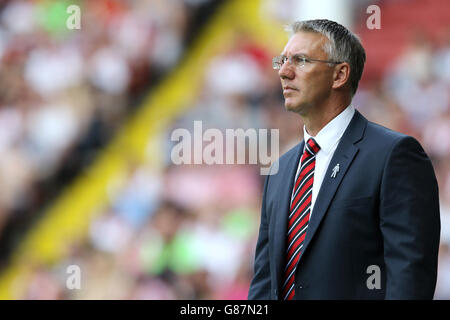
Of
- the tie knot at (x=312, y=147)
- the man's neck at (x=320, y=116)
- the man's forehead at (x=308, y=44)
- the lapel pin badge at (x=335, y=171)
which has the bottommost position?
the lapel pin badge at (x=335, y=171)

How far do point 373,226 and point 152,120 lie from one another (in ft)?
13.0

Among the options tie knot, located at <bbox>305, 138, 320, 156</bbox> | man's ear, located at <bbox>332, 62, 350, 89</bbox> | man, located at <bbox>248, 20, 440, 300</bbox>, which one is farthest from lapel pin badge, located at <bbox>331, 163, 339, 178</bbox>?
man's ear, located at <bbox>332, 62, 350, 89</bbox>

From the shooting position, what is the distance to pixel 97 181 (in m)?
5.37

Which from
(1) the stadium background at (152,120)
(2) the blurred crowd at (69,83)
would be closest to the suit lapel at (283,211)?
(1) the stadium background at (152,120)

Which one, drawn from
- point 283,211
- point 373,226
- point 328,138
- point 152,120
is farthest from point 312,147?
point 152,120

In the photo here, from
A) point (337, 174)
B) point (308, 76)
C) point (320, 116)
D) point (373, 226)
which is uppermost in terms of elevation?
point (308, 76)

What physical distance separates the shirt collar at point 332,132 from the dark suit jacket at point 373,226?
0.05 meters

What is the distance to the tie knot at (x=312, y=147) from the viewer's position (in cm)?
187

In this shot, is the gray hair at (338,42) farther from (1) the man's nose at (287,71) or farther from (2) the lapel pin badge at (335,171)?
(2) the lapel pin badge at (335,171)

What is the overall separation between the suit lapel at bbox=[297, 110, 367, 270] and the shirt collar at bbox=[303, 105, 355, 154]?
3 centimetres

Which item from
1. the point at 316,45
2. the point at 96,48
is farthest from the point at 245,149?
the point at 316,45

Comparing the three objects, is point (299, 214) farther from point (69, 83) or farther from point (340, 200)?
point (69, 83)

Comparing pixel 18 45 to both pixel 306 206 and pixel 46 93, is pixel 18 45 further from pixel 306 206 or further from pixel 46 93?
pixel 306 206

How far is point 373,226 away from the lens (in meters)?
1.68
